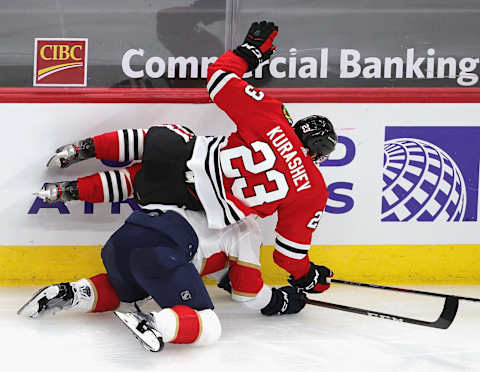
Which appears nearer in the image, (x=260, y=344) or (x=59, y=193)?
(x=260, y=344)

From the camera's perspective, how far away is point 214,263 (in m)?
2.42

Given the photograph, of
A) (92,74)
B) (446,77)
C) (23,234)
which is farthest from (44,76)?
(446,77)

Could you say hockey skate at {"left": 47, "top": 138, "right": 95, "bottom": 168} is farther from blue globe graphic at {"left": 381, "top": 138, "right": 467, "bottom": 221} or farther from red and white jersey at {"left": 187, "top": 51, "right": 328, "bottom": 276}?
blue globe graphic at {"left": 381, "top": 138, "right": 467, "bottom": 221}

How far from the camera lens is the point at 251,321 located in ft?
8.03

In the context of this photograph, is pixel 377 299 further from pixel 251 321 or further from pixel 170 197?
pixel 170 197

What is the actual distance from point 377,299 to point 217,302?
0.67 m

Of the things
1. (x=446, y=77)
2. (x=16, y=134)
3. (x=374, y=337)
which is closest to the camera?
(x=374, y=337)

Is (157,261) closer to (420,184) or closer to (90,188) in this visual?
(90,188)

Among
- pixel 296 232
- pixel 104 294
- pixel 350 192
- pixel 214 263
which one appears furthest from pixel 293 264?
pixel 104 294

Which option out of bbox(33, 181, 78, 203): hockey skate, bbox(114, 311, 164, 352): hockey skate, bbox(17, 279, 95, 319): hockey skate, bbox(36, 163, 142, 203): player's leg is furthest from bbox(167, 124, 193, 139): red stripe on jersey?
bbox(114, 311, 164, 352): hockey skate

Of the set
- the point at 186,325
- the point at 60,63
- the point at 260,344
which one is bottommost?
the point at 260,344

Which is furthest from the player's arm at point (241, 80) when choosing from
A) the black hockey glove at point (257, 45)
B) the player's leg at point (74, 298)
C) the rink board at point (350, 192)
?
the player's leg at point (74, 298)

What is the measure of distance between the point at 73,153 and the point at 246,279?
82cm

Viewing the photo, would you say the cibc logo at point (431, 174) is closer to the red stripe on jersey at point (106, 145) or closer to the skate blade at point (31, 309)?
the red stripe on jersey at point (106, 145)
